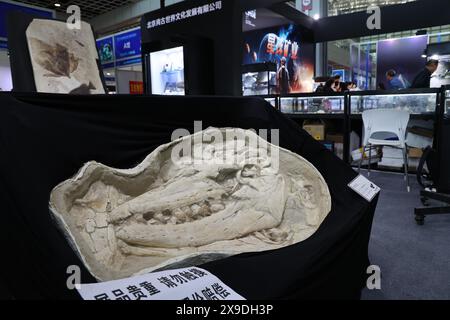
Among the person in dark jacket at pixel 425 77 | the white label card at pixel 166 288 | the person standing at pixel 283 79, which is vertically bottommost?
the white label card at pixel 166 288

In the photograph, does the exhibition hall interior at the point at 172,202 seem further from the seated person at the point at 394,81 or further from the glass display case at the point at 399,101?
the seated person at the point at 394,81

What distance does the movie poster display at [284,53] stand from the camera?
8.48m

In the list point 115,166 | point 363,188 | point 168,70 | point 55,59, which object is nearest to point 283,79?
point 168,70

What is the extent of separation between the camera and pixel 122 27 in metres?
11.3

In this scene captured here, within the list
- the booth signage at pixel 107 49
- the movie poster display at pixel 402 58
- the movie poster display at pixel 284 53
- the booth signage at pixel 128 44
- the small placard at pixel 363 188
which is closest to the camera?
the small placard at pixel 363 188

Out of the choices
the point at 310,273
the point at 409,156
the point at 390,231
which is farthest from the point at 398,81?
the point at 310,273

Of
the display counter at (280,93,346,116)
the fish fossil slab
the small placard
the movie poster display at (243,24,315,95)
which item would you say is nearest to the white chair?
the display counter at (280,93,346,116)

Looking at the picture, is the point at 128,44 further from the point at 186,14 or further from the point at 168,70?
the point at 168,70

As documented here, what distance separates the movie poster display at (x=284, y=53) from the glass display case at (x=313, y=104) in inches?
103

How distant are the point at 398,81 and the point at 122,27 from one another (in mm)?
8766

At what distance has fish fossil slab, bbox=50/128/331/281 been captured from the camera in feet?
4.21

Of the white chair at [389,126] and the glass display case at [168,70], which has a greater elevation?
the glass display case at [168,70]

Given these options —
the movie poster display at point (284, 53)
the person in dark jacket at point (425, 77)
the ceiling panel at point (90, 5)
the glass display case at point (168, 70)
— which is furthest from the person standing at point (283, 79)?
the glass display case at point (168, 70)

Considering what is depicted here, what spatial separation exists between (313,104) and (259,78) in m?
2.41
